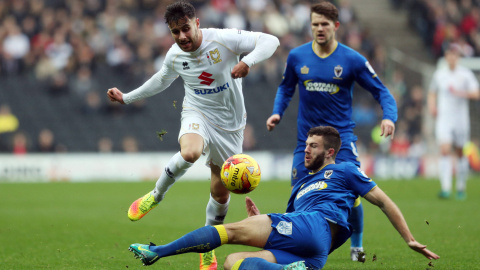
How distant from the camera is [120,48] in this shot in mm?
23172

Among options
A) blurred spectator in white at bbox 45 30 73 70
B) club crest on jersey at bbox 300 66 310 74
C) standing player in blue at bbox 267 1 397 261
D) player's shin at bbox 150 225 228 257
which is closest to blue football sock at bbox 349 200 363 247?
standing player in blue at bbox 267 1 397 261

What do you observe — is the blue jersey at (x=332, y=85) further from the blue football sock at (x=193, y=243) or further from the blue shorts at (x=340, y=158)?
the blue football sock at (x=193, y=243)

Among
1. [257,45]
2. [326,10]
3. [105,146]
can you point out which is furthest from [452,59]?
[105,146]

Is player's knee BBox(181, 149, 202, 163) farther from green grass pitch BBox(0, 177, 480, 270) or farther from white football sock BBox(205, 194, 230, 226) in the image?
green grass pitch BBox(0, 177, 480, 270)

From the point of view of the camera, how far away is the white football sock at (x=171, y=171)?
7.25m

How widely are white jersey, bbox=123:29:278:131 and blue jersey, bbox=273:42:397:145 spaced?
490 mm

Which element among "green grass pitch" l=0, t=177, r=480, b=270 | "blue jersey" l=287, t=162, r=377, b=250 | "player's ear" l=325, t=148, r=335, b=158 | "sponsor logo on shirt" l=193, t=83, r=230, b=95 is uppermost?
"sponsor logo on shirt" l=193, t=83, r=230, b=95

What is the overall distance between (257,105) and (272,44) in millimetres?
16271

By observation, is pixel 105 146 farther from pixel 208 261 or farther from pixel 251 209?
pixel 251 209

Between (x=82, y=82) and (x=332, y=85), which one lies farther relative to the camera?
(x=82, y=82)

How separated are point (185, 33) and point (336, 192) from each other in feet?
7.34

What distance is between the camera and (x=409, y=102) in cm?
2473

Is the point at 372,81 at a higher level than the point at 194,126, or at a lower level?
higher

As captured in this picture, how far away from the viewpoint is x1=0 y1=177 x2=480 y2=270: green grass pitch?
24.4 feet
